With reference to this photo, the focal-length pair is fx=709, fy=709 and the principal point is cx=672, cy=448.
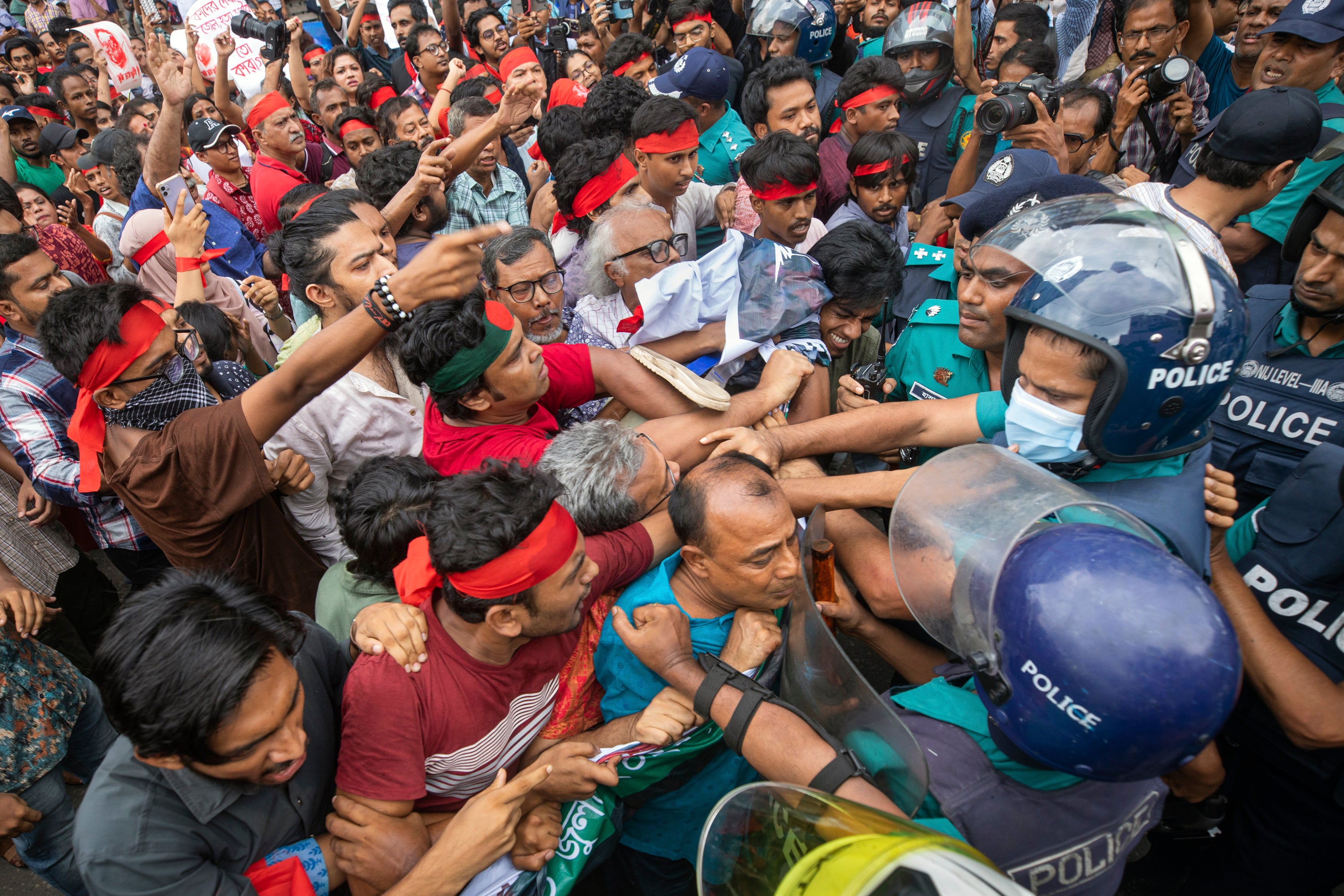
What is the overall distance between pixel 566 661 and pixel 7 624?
2.13 meters

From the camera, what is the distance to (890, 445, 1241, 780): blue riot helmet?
112 cm

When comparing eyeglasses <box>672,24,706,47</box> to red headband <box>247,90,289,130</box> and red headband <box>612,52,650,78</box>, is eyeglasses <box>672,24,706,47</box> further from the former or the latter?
red headband <box>247,90,289,130</box>

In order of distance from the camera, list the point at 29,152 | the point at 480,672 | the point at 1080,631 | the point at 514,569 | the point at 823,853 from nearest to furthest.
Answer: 1. the point at 823,853
2. the point at 1080,631
3. the point at 514,569
4. the point at 480,672
5. the point at 29,152

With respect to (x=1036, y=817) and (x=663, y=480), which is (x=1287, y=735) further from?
(x=663, y=480)

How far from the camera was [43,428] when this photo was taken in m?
3.03

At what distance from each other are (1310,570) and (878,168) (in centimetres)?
301

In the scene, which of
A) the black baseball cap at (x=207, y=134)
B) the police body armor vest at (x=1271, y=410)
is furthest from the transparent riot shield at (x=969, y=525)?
the black baseball cap at (x=207, y=134)

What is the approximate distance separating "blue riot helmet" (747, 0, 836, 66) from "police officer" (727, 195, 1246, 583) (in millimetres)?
5283

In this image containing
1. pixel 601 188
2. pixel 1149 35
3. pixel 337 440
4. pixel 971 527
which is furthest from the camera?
pixel 1149 35

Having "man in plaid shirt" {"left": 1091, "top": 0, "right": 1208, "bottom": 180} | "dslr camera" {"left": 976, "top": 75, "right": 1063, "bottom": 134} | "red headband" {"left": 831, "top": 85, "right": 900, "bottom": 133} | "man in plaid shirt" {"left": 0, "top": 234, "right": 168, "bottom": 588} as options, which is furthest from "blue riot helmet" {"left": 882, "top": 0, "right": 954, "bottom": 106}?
"man in plaid shirt" {"left": 0, "top": 234, "right": 168, "bottom": 588}

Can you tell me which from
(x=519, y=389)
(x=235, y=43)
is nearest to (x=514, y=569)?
(x=519, y=389)

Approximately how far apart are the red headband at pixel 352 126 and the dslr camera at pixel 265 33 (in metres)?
1.49

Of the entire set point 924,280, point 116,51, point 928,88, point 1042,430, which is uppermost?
point 116,51

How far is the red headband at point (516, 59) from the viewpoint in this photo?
5.98 m
